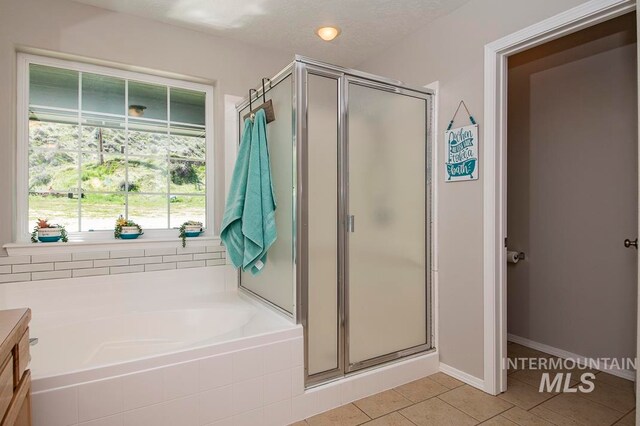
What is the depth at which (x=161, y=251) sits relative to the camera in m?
2.59

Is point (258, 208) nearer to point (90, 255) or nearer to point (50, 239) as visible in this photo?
point (90, 255)

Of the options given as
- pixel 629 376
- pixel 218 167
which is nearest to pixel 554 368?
pixel 629 376

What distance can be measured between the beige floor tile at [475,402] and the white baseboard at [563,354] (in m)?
0.99

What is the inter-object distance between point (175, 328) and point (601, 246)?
9.99 feet

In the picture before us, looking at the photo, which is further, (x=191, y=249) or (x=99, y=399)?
(x=191, y=249)

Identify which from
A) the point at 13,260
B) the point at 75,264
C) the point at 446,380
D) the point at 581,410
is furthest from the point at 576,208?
the point at 13,260

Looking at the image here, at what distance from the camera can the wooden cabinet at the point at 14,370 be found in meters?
0.88

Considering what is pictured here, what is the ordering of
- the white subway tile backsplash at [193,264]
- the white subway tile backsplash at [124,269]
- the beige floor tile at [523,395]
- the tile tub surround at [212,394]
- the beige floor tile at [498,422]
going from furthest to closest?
1. the white subway tile backsplash at [193,264]
2. the white subway tile backsplash at [124,269]
3. the beige floor tile at [523,395]
4. the beige floor tile at [498,422]
5. the tile tub surround at [212,394]

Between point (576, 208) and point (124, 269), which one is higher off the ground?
point (576, 208)

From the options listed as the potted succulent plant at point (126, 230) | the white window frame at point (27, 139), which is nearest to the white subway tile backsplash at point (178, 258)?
the white window frame at point (27, 139)

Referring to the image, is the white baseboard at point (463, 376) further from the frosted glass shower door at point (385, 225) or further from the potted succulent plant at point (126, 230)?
the potted succulent plant at point (126, 230)

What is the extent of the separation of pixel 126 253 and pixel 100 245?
17cm

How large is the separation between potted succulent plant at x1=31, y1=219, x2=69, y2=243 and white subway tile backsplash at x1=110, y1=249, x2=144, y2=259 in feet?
0.96

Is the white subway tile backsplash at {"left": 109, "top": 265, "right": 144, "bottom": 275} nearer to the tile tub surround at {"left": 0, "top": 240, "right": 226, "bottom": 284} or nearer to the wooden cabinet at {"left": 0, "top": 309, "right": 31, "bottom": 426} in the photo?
the tile tub surround at {"left": 0, "top": 240, "right": 226, "bottom": 284}
